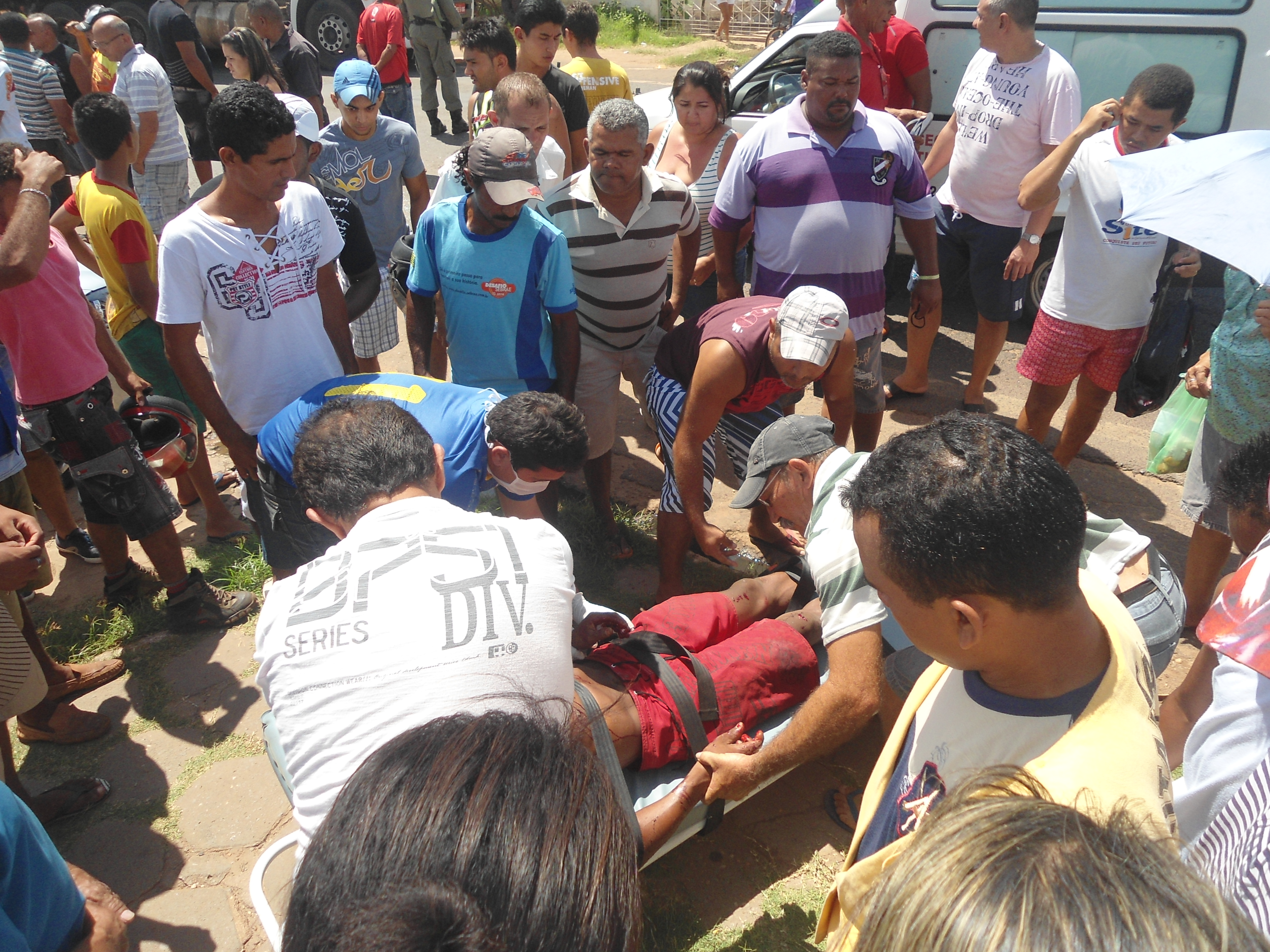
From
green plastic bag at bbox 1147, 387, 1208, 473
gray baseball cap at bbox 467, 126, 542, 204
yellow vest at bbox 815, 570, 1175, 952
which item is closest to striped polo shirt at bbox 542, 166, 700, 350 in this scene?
gray baseball cap at bbox 467, 126, 542, 204

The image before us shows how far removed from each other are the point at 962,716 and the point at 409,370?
168 inches

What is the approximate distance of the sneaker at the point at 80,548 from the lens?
12.3 feet

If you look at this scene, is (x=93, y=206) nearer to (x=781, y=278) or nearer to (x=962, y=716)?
(x=781, y=278)

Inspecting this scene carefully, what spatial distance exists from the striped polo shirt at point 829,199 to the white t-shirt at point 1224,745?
2.22 metres

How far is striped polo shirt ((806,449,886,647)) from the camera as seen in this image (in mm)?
1992

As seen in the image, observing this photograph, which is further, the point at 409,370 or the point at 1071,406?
the point at 409,370

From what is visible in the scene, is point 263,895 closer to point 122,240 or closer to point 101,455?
point 101,455

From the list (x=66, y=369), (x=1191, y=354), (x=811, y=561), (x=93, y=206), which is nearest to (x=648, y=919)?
(x=811, y=561)

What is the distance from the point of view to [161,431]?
3230 mm

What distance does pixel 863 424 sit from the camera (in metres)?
3.71

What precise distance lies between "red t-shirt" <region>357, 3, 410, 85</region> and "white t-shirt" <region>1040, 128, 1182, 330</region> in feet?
20.2

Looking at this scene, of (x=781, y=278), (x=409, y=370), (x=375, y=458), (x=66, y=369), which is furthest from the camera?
(x=409, y=370)

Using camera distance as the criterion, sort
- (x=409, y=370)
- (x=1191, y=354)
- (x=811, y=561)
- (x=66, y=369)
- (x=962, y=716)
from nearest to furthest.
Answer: (x=962, y=716), (x=811, y=561), (x=66, y=369), (x=1191, y=354), (x=409, y=370)

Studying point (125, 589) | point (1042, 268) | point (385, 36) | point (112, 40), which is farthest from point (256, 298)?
point (385, 36)
